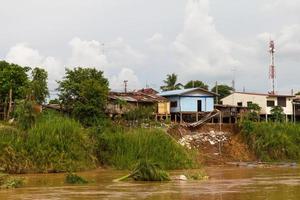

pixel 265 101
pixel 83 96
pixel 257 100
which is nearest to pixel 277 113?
pixel 265 101

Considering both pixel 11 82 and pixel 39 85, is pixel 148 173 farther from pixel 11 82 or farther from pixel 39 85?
pixel 11 82

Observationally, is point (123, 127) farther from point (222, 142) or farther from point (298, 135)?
point (298, 135)

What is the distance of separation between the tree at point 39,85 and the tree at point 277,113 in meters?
24.3

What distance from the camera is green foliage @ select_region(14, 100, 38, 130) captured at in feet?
127

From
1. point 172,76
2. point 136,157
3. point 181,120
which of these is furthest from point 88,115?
point 172,76

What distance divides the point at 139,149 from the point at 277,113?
2251cm

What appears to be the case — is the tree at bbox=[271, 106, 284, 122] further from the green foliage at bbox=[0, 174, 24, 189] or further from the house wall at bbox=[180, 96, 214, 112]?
the green foliage at bbox=[0, 174, 24, 189]

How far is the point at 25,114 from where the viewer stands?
39000 millimetres

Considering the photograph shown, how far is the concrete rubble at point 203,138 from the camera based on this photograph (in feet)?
154

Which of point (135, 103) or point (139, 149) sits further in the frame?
point (135, 103)

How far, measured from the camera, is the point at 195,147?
46.7 metres

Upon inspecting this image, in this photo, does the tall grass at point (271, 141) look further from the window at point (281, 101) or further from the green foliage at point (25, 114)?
the green foliage at point (25, 114)

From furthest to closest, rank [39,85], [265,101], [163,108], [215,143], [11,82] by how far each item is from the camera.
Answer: [265,101] → [163,108] → [215,143] → [11,82] → [39,85]

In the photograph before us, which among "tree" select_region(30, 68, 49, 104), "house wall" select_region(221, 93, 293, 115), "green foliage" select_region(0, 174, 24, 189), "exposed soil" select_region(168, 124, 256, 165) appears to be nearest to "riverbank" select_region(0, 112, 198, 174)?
"tree" select_region(30, 68, 49, 104)
